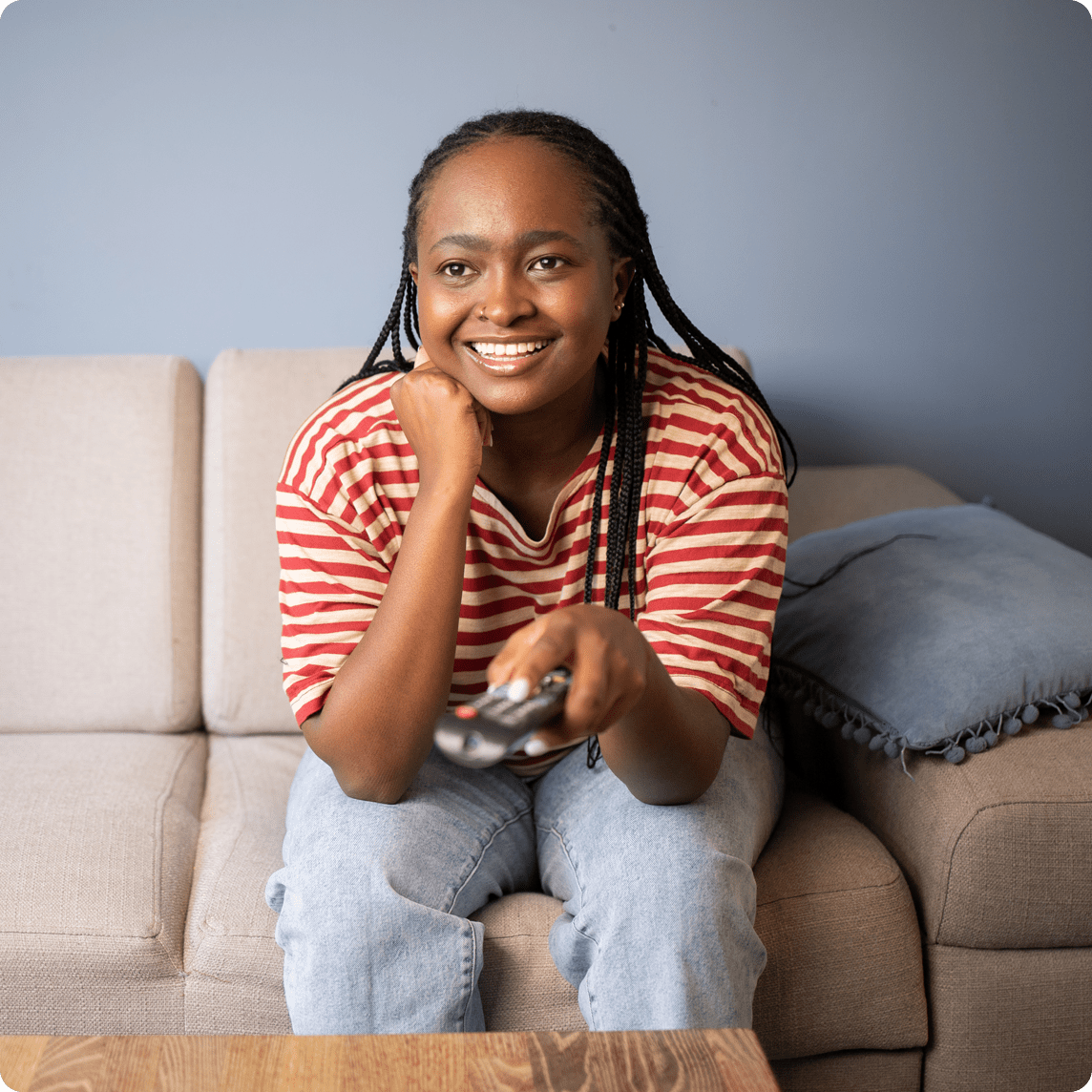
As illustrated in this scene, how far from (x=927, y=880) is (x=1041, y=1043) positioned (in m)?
0.20

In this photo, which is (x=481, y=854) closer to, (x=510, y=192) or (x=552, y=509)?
(x=552, y=509)

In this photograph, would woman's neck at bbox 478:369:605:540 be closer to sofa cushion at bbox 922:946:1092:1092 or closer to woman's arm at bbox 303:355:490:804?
woman's arm at bbox 303:355:490:804

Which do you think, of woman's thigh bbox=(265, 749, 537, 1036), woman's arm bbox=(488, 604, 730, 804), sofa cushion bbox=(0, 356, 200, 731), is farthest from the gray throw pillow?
sofa cushion bbox=(0, 356, 200, 731)

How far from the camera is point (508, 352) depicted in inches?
37.4

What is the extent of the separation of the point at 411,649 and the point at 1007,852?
61 centimetres

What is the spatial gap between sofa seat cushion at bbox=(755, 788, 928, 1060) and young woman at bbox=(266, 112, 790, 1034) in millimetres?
60

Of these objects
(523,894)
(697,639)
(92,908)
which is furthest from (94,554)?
(697,639)

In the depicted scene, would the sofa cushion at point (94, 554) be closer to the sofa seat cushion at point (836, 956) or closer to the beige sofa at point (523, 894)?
the beige sofa at point (523, 894)

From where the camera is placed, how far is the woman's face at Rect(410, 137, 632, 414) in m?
0.92

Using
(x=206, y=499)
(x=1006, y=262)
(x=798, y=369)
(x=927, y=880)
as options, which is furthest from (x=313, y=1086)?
(x=1006, y=262)

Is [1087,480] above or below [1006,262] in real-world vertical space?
below

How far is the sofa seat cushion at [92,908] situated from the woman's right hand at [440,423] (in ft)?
1.63

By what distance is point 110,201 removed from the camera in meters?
1.66

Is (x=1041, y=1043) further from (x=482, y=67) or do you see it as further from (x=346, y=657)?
(x=482, y=67)
